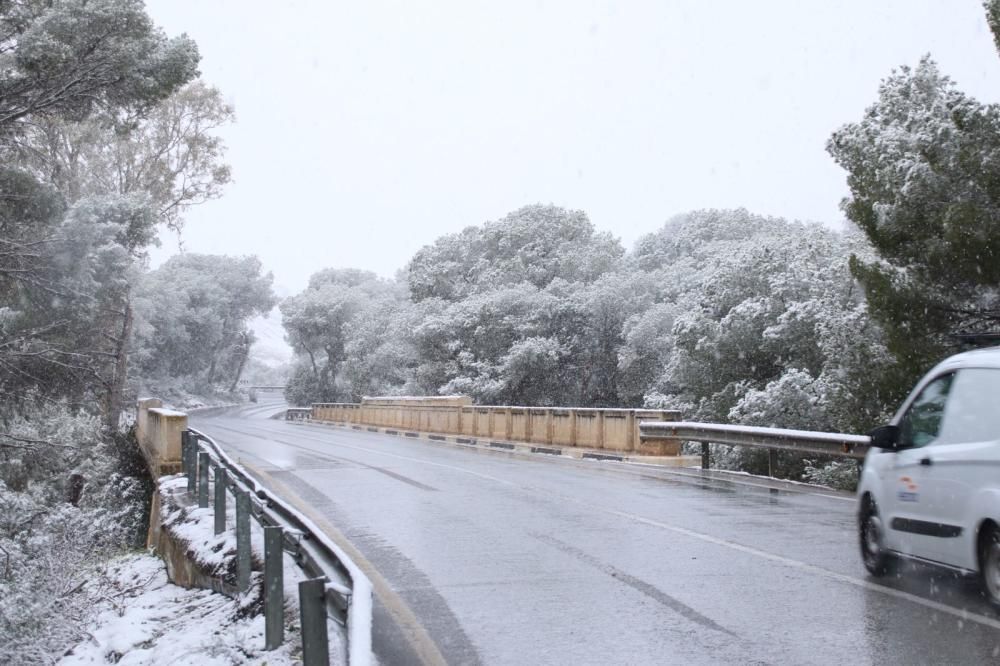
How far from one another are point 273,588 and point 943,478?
4283mm

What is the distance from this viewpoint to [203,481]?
11.5m

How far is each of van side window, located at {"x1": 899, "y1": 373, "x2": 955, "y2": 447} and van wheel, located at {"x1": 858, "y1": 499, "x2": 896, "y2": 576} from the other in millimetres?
690

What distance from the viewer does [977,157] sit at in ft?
59.8

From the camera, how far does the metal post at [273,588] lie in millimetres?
5555

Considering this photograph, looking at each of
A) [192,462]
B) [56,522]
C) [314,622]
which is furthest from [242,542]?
[56,522]

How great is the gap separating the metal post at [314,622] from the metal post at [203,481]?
745 centimetres

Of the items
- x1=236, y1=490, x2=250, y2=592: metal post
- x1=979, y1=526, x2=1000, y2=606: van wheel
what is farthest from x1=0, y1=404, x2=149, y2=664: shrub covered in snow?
x1=979, y1=526, x2=1000, y2=606: van wheel

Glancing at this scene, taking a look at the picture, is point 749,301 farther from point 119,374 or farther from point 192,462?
point 119,374

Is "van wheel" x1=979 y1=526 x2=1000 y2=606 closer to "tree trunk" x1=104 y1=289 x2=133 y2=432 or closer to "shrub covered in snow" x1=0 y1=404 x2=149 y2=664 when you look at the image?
"shrub covered in snow" x1=0 y1=404 x2=149 y2=664

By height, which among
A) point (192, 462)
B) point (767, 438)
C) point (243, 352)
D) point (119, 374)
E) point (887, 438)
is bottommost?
point (192, 462)

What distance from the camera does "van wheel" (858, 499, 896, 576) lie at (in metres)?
7.37

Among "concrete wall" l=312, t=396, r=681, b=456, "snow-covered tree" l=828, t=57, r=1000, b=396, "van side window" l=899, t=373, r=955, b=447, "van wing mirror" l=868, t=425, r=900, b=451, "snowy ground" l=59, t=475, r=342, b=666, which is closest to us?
"snowy ground" l=59, t=475, r=342, b=666

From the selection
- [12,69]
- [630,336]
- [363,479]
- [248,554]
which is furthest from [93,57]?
[630,336]

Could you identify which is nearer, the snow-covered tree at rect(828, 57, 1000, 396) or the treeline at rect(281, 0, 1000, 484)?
the snow-covered tree at rect(828, 57, 1000, 396)
